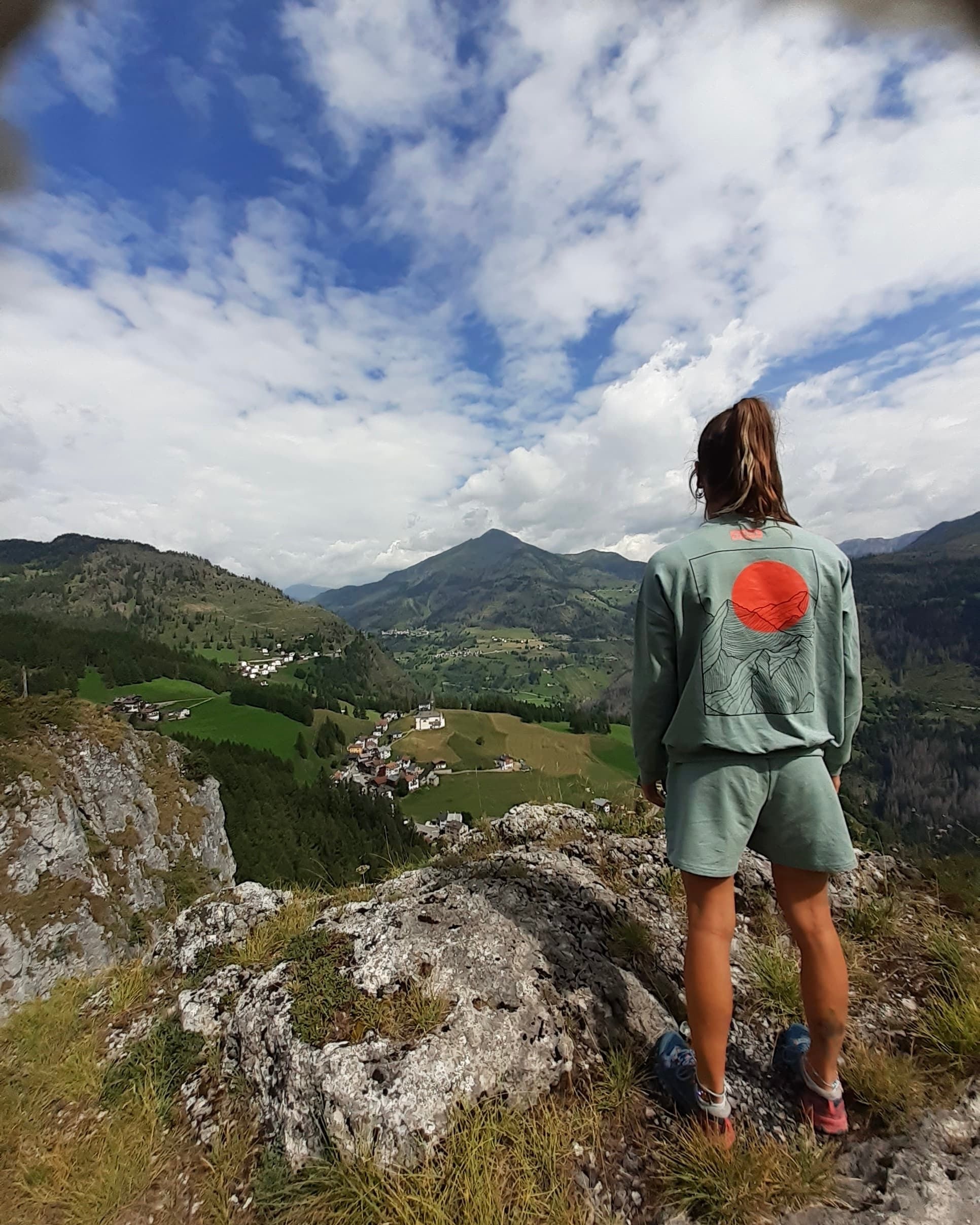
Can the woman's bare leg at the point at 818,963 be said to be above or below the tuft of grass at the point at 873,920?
above

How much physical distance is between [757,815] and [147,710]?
136 metres

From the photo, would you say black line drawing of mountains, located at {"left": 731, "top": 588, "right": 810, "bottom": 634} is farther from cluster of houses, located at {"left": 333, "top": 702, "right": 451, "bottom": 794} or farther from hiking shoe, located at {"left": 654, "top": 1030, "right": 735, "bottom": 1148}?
cluster of houses, located at {"left": 333, "top": 702, "right": 451, "bottom": 794}

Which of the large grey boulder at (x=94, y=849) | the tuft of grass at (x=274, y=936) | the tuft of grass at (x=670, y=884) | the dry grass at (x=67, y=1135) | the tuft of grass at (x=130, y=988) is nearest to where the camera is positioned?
the dry grass at (x=67, y=1135)

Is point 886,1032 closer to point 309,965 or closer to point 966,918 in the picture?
point 966,918

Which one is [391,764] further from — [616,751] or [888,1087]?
[888,1087]

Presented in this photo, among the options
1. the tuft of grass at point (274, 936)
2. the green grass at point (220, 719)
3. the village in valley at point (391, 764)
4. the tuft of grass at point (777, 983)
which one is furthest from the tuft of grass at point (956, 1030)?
the green grass at point (220, 719)

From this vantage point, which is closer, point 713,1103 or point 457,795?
point 713,1103

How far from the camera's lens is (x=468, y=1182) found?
2479 mm

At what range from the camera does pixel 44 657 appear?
130 meters

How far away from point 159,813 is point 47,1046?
42.9 m

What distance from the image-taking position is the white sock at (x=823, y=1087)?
2.70m

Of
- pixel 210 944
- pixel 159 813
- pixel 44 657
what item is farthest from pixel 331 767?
pixel 210 944

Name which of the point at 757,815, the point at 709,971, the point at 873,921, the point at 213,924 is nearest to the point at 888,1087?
the point at 709,971

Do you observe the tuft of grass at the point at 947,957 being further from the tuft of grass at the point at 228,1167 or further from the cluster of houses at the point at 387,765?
the cluster of houses at the point at 387,765
